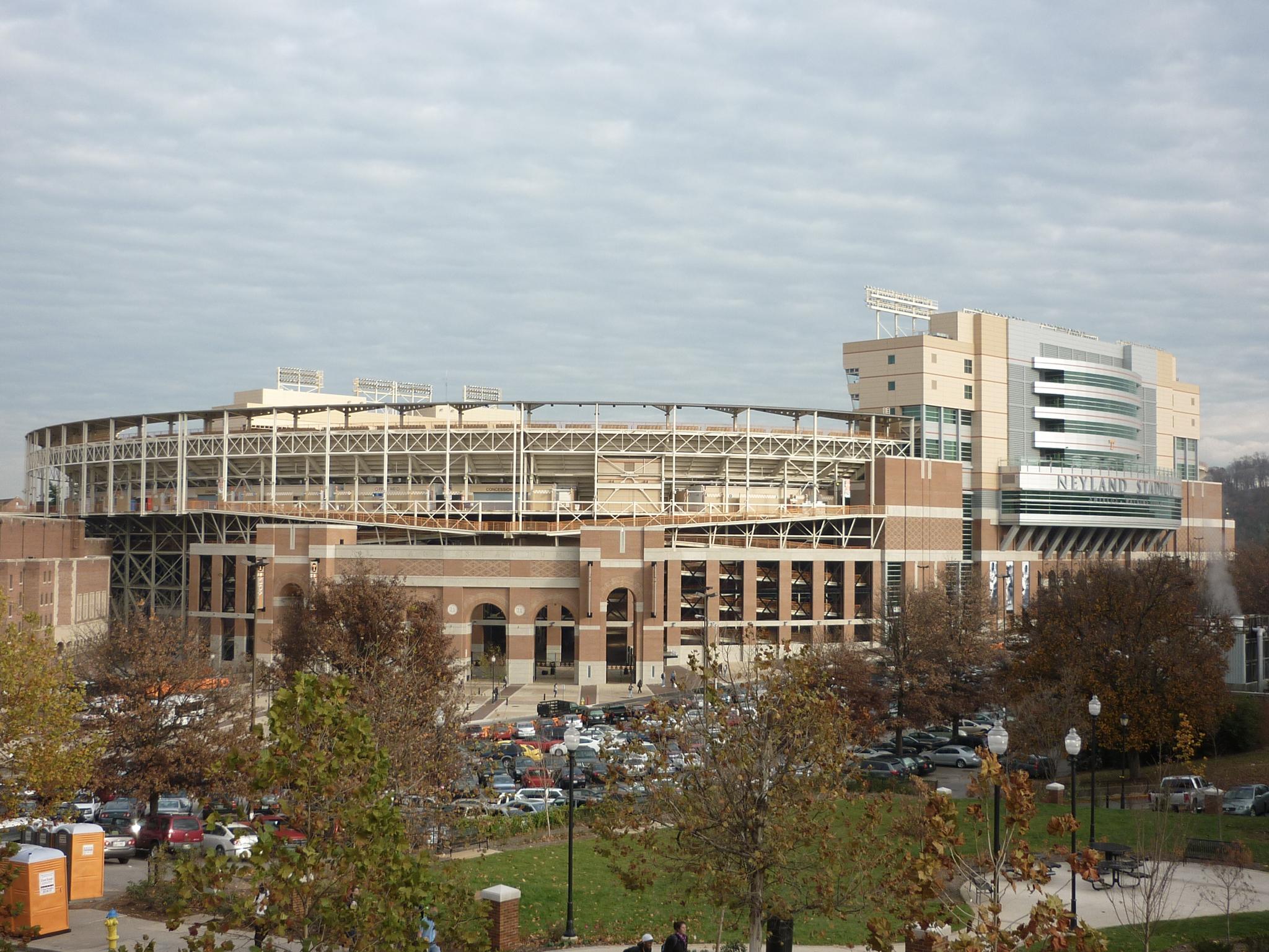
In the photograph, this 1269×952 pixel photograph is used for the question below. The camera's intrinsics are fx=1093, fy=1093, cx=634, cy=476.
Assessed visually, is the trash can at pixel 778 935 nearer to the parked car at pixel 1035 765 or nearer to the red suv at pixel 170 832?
the red suv at pixel 170 832

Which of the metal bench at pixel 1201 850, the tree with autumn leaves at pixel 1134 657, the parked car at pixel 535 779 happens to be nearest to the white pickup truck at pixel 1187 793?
the metal bench at pixel 1201 850

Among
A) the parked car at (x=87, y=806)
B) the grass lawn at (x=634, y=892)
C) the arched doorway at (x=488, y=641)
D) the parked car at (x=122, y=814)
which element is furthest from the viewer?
the arched doorway at (x=488, y=641)

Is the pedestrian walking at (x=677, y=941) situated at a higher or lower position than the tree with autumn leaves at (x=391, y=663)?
lower

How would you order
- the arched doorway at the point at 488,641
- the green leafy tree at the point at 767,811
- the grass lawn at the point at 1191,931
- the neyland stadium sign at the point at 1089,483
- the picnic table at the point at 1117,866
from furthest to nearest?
the neyland stadium sign at the point at 1089,483 < the arched doorway at the point at 488,641 < the picnic table at the point at 1117,866 < the grass lawn at the point at 1191,931 < the green leafy tree at the point at 767,811

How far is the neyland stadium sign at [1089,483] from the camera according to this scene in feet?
328

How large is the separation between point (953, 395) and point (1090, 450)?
58.0 ft

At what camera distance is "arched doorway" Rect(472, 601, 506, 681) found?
7756cm

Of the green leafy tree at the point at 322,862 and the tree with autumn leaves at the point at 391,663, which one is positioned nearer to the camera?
the green leafy tree at the point at 322,862

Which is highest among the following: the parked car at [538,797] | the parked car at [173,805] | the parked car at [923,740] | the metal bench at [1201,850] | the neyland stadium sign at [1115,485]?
the neyland stadium sign at [1115,485]

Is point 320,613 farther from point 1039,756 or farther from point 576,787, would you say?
point 1039,756

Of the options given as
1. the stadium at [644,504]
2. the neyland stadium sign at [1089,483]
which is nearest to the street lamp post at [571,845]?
the stadium at [644,504]

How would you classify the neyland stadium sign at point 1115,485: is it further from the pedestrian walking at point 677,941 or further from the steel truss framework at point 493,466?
the pedestrian walking at point 677,941

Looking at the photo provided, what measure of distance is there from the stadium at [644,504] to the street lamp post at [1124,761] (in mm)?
24228

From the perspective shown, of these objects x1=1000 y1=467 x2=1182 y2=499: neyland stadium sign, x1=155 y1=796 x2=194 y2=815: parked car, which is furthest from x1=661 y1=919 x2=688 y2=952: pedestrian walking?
x1=1000 y1=467 x2=1182 y2=499: neyland stadium sign
